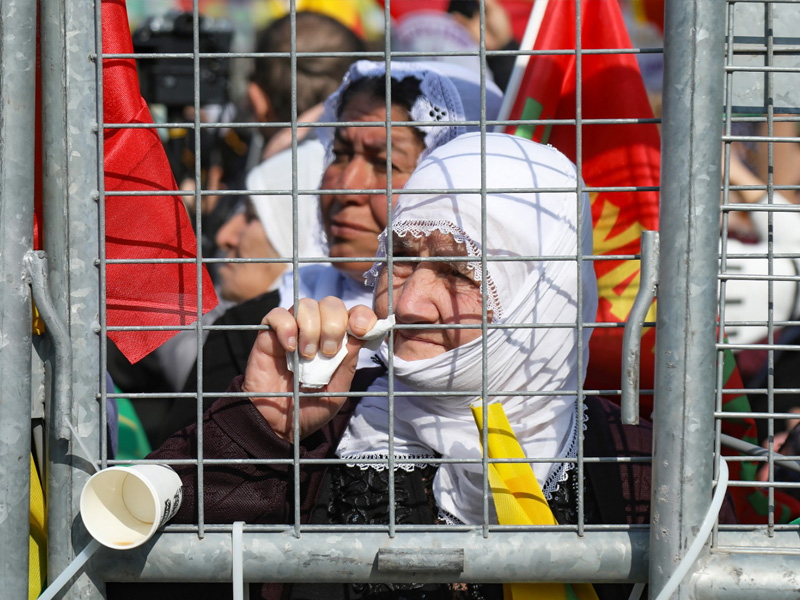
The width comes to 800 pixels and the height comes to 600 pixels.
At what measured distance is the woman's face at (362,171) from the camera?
2219 millimetres

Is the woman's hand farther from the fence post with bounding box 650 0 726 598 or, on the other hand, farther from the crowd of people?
the fence post with bounding box 650 0 726 598

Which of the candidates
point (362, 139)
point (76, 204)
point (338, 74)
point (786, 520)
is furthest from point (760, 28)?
point (338, 74)

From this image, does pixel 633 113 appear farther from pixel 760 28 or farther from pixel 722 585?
pixel 722 585

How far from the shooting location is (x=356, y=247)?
2348 millimetres

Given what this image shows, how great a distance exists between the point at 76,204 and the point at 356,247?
4.61 ft

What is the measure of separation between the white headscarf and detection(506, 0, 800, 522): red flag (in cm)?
37

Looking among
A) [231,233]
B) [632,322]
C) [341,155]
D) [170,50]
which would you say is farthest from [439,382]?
[170,50]

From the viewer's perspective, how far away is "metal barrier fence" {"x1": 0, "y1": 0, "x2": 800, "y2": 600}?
91cm

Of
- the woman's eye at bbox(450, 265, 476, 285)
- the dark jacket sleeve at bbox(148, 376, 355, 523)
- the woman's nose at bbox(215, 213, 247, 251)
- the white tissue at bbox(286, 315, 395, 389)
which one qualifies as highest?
the woman's nose at bbox(215, 213, 247, 251)

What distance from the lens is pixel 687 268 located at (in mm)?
909

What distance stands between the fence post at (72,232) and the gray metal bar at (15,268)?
24 mm

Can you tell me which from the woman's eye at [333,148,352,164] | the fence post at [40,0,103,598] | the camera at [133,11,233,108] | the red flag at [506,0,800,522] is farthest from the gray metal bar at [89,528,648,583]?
the camera at [133,11,233,108]

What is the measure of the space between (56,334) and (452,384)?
1.88ft

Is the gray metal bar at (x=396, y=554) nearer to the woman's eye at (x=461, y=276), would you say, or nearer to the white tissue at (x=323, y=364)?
the white tissue at (x=323, y=364)
